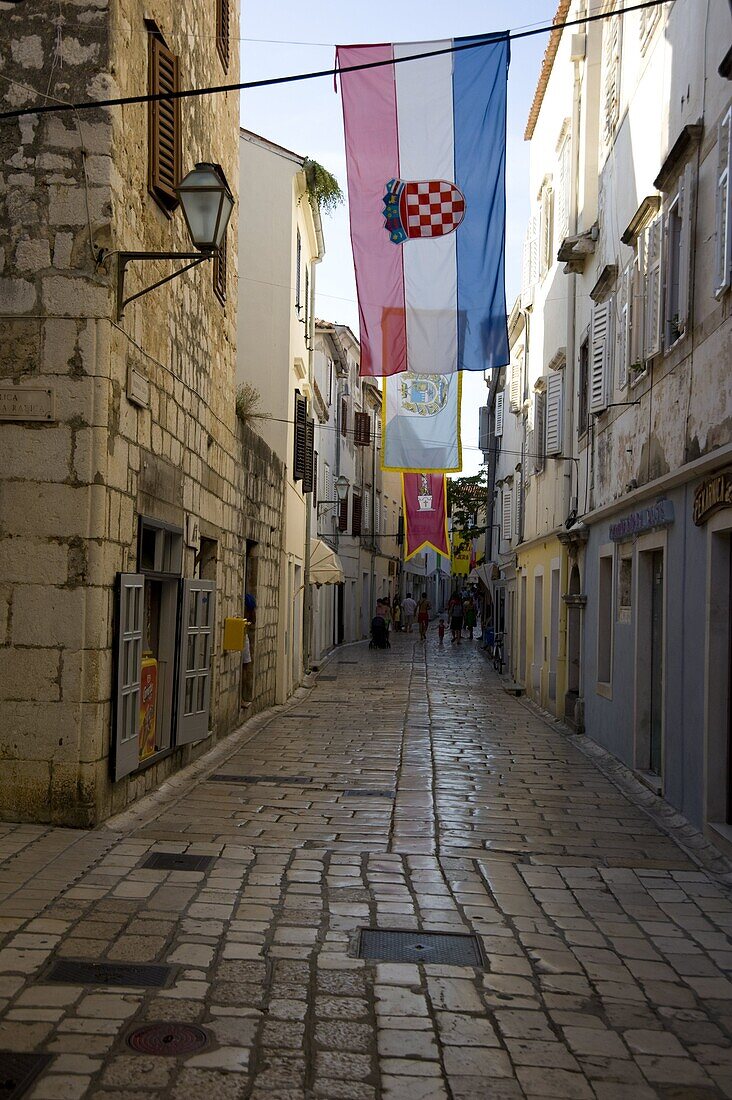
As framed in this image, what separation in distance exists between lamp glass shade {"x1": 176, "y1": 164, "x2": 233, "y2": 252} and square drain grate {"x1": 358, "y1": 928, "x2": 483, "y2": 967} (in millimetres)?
4953

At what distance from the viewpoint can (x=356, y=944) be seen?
5.62 meters

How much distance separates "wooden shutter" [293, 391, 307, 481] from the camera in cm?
2203

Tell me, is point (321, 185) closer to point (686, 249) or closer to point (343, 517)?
point (686, 249)

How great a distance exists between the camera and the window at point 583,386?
53.5 feet

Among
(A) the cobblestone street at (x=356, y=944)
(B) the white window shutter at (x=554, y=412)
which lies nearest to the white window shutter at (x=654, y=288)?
(A) the cobblestone street at (x=356, y=944)

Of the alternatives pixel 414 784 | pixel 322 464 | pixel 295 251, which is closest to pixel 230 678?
pixel 414 784

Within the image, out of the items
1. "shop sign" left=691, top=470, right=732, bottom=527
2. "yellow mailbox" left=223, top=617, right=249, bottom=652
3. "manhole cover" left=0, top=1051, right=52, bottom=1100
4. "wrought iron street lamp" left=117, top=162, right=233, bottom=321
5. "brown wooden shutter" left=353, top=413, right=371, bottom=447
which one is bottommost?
"manhole cover" left=0, top=1051, right=52, bottom=1100

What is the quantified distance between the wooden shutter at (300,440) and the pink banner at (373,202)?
1013cm

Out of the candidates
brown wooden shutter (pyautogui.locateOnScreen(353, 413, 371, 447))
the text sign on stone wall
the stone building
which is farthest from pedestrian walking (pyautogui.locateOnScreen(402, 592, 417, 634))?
the text sign on stone wall

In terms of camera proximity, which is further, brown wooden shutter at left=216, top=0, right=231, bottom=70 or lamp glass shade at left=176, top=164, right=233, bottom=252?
brown wooden shutter at left=216, top=0, right=231, bottom=70

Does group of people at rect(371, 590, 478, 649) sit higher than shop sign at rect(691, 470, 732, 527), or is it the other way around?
shop sign at rect(691, 470, 732, 527)

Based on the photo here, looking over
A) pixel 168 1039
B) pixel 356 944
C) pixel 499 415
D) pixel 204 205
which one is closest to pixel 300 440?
pixel 499 415

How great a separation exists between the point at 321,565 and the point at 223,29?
14915 mm

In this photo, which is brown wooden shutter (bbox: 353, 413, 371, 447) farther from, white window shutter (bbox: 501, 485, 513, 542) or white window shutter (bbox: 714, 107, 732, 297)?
white window shutter (bbox: 714, 107, 732, 297)
